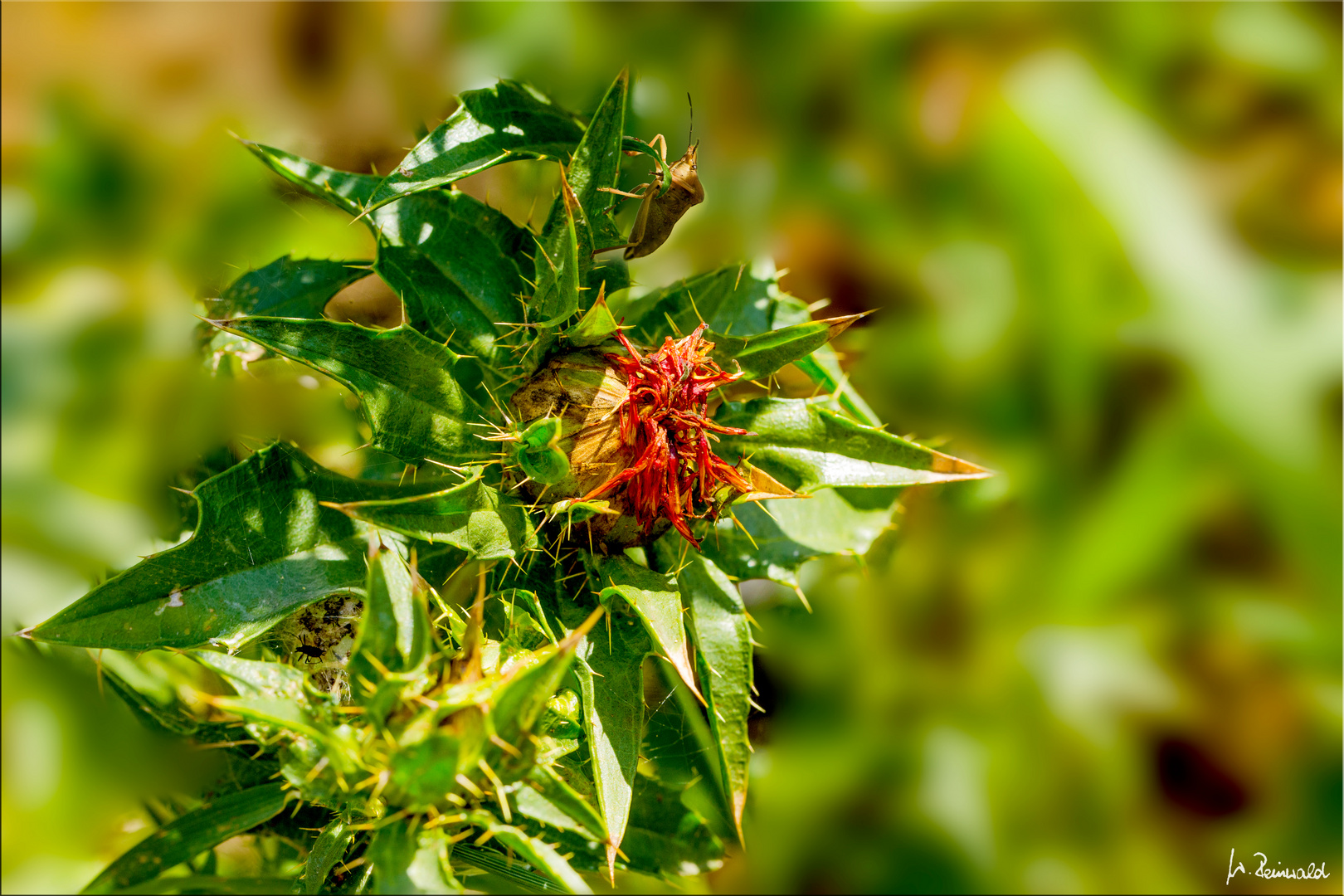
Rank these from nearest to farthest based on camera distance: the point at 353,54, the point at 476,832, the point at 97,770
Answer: the point at 476,832
the point at 97,770
the point at 353,54

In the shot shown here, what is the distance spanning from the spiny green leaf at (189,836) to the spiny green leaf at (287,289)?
63cm

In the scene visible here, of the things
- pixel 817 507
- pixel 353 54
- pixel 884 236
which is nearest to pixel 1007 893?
pixel 817 507

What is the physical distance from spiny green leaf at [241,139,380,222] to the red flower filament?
0.34 meters

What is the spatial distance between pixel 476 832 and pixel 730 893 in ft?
3.62

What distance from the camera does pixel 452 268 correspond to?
94 cm

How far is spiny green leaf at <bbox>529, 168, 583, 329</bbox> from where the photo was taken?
82 centimetres

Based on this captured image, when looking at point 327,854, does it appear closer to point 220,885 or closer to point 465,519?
point 465,519

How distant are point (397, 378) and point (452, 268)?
0.63 feet

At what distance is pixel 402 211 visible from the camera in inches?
36.6

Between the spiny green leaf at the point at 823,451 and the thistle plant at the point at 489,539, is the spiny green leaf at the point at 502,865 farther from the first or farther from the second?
the spiny green leaf at the point at 823,451

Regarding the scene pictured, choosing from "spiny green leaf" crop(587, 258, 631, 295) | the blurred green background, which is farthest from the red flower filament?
the blurred green background

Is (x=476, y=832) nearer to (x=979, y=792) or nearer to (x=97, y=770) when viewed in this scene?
(x=97, y=770)
